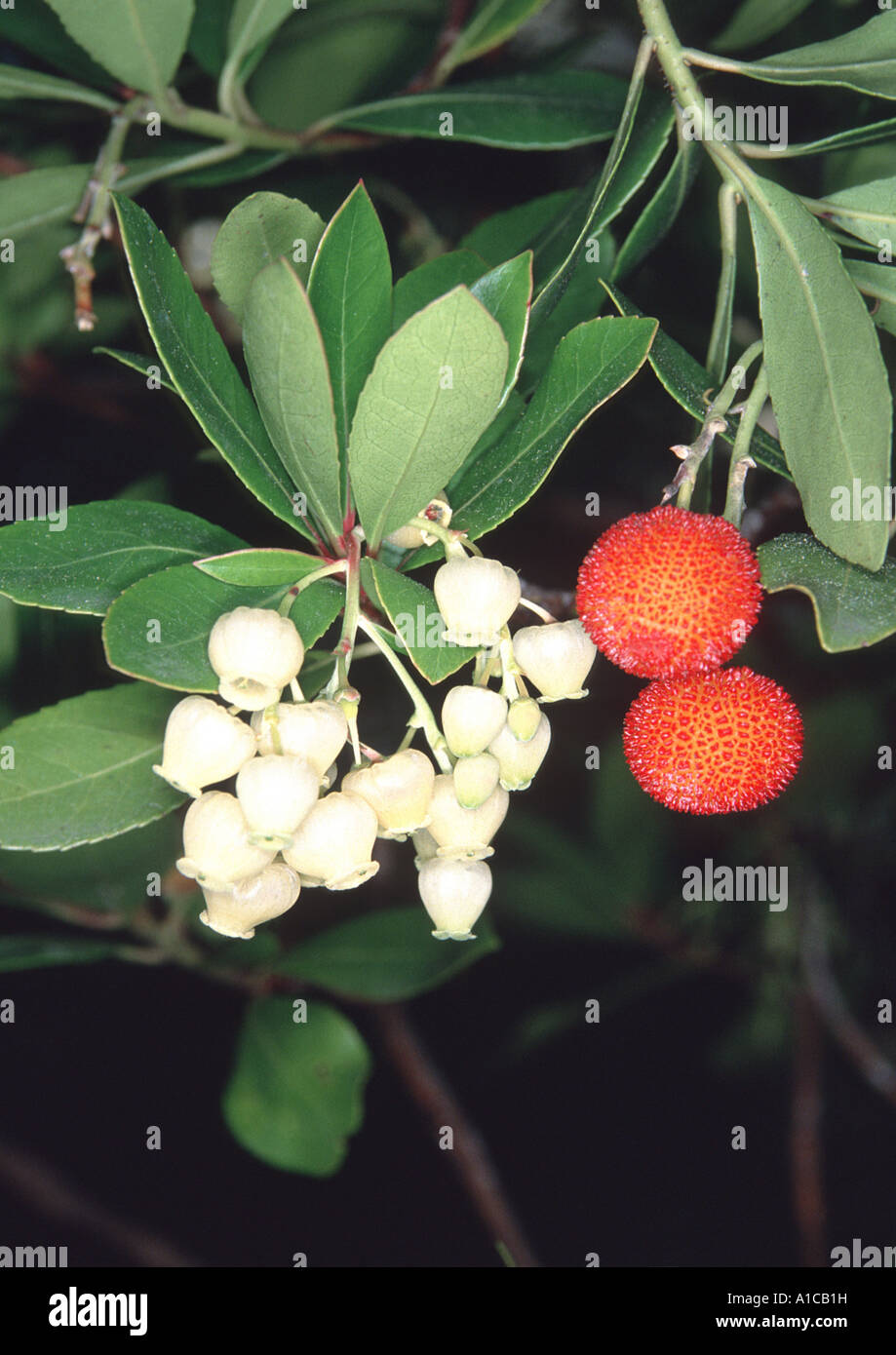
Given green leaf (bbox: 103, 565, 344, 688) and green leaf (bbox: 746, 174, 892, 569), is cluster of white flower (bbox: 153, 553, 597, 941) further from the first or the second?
green leaf (bbox: 746, 174, 892, 569)

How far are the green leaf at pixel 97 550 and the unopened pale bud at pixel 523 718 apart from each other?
273 mm

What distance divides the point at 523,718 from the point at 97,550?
0.36 meters

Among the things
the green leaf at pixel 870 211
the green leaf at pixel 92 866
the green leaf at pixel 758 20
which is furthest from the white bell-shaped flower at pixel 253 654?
the green leaf at pixel 758 20

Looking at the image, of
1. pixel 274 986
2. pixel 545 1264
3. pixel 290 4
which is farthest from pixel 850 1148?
pixel 290 4

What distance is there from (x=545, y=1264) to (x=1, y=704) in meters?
1.25

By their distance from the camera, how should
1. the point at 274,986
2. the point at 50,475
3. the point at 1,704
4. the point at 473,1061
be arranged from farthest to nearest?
the point at 473,1061 → the point at 274,986 → the point at 50,475 → the point at 1,704

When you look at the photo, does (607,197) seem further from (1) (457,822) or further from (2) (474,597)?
(1) (457,822)

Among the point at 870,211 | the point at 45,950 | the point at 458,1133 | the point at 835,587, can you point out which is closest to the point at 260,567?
the point at 835,587

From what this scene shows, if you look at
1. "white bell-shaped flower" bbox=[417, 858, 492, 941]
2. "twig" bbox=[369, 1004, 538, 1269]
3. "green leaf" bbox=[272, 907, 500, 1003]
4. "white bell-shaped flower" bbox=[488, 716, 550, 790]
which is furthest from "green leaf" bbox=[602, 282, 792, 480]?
"twig" bbox=[369, 1004, 538, 1269]

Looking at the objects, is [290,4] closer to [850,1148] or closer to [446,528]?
[446,528]

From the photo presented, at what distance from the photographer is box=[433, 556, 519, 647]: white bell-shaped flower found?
0.71m

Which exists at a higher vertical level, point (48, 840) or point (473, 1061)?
point (48, 840)

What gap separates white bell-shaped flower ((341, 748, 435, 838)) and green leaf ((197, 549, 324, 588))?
6.0 inches

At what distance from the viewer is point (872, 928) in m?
1.98
